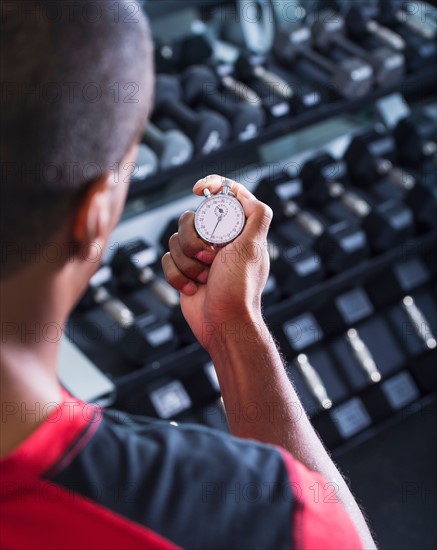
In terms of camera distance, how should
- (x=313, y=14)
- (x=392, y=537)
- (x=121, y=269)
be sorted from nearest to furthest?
(x=392, y=537) < (x=121, y=269) < (x=313, y=14)

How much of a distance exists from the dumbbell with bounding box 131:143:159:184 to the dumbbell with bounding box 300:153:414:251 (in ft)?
2.52

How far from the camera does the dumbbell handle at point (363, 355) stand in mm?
3705

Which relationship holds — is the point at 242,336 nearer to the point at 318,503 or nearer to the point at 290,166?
the point at 318,503

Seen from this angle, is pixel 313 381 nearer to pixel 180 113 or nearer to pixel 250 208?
pixel 180 113

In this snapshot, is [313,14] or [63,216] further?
[313,14]

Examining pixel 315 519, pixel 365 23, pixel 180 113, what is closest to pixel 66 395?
pixel 315 519

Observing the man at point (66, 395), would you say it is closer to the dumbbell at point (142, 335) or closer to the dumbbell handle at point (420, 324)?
the dumbbell at point (142, 335)

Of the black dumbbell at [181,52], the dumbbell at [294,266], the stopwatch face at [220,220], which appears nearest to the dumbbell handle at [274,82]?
the black dumbbell at [181,52]

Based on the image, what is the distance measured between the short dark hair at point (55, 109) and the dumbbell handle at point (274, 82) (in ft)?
8.51

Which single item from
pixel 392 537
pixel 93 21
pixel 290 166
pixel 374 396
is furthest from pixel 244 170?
pixel 93 21

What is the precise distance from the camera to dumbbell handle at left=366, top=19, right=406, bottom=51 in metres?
4.00

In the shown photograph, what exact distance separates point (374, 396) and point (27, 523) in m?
2.66

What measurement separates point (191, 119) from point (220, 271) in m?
1.99

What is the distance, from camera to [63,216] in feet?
3.90
